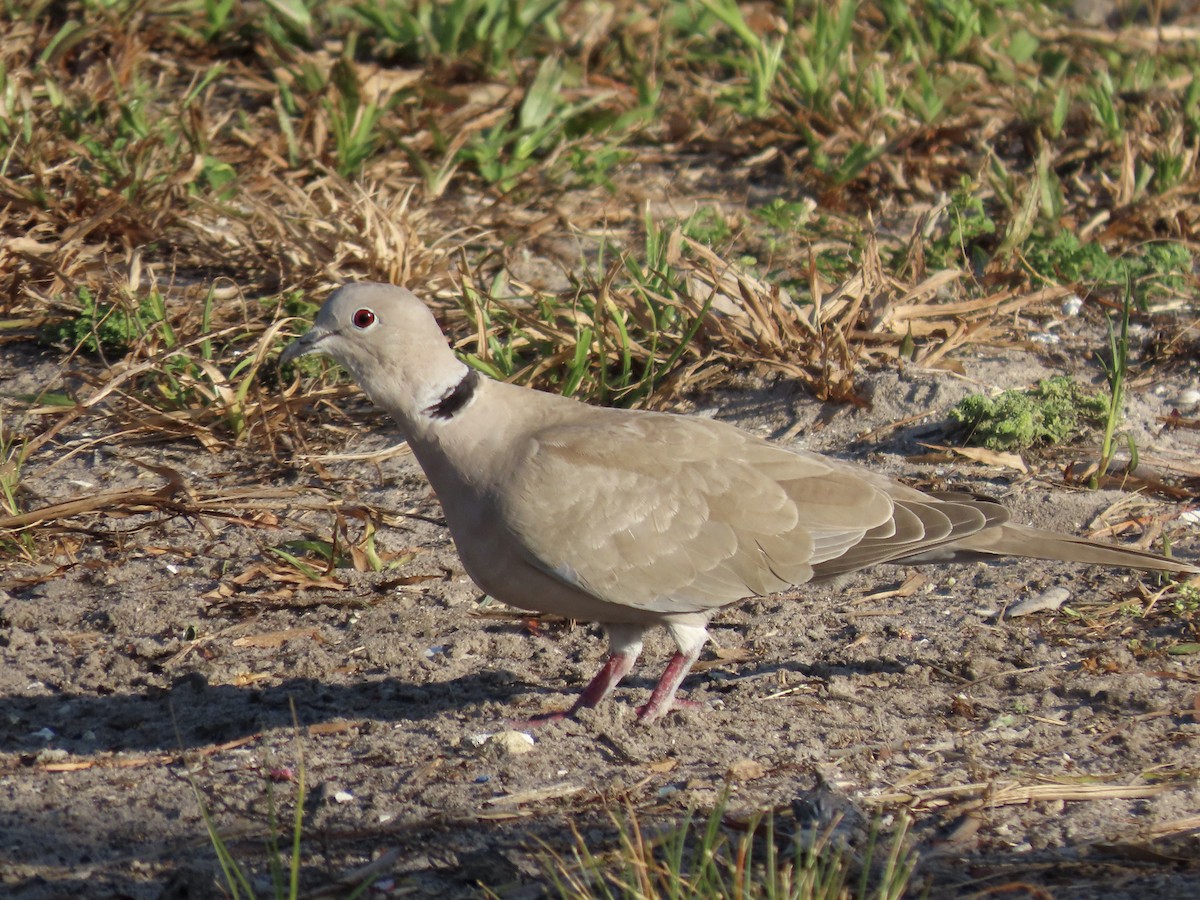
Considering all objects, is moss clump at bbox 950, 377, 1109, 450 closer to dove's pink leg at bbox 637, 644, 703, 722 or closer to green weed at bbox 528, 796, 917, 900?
dove's pink leg at bbox 637, 644, 703, 722

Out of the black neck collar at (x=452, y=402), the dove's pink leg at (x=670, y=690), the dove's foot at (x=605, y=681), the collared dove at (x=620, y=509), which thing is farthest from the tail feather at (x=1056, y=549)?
the black neck collar at (x=452, y=402)

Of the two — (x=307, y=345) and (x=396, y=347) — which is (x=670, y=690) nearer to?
(x=396, y=347)

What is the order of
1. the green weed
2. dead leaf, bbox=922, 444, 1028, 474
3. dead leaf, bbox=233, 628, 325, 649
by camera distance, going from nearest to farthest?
the green weed
dead leaf, bbox=233, 628, 325, 649
dead leaf, bbox=922, 444, 1028, 474

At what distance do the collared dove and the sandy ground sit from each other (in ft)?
1.07

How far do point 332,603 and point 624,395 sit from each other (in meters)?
1.47

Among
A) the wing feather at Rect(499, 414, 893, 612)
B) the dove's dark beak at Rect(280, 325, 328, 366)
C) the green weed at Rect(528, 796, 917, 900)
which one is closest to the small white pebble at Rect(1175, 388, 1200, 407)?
the wing feather at Rect(499, 414, 893, 612)

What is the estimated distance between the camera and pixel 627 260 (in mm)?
5523

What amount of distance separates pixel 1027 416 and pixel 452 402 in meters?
2.21

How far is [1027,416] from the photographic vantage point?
5.04 metres

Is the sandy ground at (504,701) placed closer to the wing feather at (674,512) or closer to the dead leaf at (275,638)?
the dead leaf at (275,638)

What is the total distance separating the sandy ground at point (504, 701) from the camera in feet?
10.5

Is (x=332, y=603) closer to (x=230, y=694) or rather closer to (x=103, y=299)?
(x=230, y=694)

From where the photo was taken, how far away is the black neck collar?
3.87 m

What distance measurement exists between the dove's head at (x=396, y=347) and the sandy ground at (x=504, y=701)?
839 millimetres
